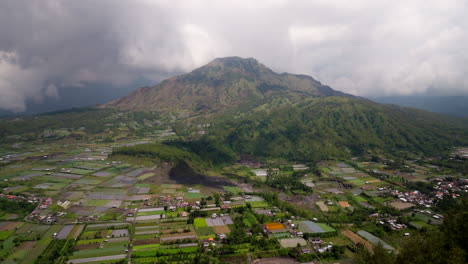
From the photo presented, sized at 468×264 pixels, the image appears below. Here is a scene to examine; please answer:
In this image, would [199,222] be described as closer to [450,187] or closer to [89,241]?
[89,241]

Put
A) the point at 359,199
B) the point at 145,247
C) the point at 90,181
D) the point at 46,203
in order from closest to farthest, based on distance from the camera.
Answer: the point at 145,247 → the point at 46,203 → the point at 359,199 → the point at 90,181

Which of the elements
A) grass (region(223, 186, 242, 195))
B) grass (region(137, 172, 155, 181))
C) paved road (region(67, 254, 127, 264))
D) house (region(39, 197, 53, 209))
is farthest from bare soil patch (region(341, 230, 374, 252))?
house (region(39, 197, 53, 209))

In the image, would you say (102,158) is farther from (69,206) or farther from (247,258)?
(247,258)

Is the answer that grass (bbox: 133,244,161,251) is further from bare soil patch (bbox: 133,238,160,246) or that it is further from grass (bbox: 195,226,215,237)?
grass (bbox: 195,226,215,237)

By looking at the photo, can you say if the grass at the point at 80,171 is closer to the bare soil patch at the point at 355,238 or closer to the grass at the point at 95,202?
the grass at the point at 95,202

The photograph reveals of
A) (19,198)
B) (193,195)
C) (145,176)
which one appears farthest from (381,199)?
(19,198)

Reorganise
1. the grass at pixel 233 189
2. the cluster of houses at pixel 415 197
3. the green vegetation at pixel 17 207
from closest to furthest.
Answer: the green vegetation at pixel 17 207, the cluster of houses at pixel 415 197, the grass at pixel 233 189

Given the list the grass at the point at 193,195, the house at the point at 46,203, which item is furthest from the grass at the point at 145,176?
the house at the point at 46,203

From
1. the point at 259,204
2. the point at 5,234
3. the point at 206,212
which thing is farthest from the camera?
the point at 259,204
